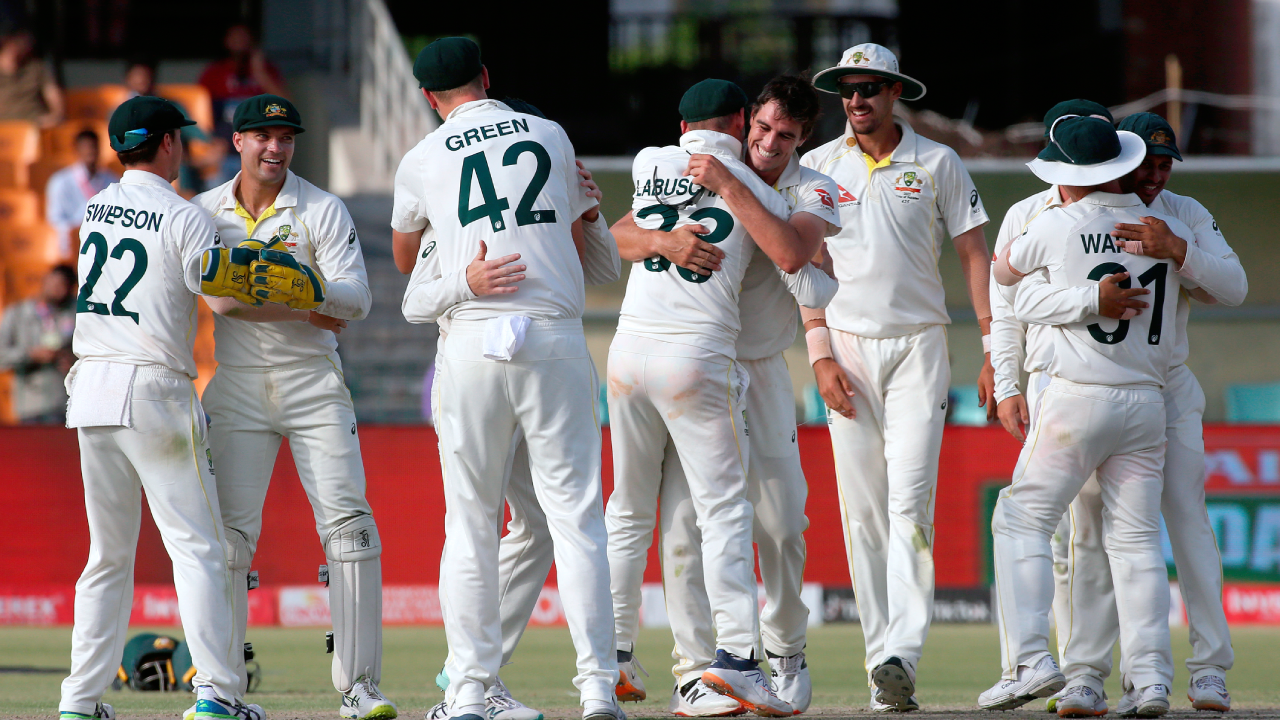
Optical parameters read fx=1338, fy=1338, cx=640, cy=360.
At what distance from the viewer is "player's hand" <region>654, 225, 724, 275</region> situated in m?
5.07

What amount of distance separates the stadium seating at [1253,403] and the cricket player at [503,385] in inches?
472

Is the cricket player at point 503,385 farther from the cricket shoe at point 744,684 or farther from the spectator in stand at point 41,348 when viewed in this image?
the spectator in stand at point 41,348

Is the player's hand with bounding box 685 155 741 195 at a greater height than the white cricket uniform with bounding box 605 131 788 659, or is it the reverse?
the player's hand with bounding box 685 155 741 195

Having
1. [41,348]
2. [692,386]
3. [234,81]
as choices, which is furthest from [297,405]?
[234,81]

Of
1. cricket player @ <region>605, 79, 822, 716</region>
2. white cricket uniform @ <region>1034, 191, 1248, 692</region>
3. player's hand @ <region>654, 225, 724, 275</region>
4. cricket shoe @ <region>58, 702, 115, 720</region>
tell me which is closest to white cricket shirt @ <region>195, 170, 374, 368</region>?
cricket player @ <region>605, 79, 822, 716</region>

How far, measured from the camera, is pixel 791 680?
544 centimetres

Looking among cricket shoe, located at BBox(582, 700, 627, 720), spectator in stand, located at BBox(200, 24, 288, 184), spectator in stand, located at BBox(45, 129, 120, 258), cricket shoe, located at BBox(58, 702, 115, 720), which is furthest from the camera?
spectator in stand, located at BBox(200, 24, 288, 184)

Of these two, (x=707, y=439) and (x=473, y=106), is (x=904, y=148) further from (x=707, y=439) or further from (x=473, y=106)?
(x=473, y=106)

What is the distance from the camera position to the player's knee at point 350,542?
17.4 feet

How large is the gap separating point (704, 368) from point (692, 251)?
45 centimetres

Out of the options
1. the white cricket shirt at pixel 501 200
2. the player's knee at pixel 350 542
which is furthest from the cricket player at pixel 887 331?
the player's knee at pixel 350 542

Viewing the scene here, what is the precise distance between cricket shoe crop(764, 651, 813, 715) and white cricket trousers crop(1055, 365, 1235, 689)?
1.05 metres

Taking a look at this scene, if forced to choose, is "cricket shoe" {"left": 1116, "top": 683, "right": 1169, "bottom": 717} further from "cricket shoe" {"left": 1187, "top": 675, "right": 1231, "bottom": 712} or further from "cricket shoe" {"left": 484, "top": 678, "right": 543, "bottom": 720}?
"cricket shoe" {"left": 484, "top": 678, "right": 543, "bottom": 720}

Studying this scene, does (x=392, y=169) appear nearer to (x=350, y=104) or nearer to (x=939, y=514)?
(x=350, y=104)
